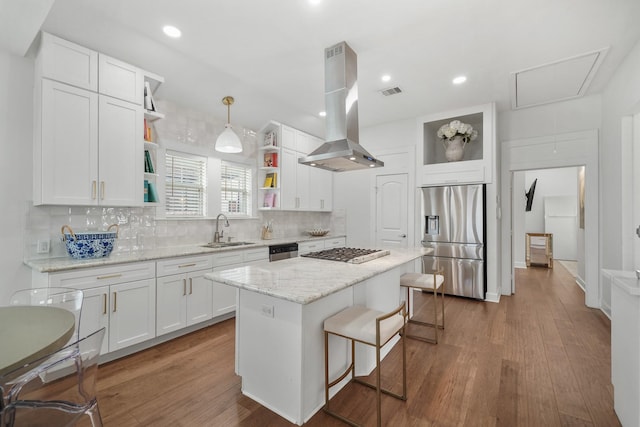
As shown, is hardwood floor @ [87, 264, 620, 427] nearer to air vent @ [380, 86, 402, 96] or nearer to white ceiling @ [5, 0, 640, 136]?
white ceiling @ [5, 0, 640, 136]

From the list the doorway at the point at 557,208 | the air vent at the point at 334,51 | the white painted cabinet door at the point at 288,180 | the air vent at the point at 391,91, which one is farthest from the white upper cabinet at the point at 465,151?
the doorway at the point at 557,208

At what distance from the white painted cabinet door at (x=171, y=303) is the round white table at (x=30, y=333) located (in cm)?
138

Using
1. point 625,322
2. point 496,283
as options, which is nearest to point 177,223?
point 625,322

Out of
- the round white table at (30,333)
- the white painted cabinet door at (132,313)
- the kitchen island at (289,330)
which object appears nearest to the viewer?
the round white table at (30,333)

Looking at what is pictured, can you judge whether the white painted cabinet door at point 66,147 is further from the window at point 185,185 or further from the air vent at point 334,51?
the air vent at point 334,51

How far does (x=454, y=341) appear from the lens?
284 cm

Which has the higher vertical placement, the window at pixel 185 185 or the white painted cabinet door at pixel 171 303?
the window at pixel 185 185

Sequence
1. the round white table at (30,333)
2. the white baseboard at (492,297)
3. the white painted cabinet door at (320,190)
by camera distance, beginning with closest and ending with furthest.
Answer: the round white table at (30,333), the white baseboard at (492,297), the white painted cabinet door at (320,190)

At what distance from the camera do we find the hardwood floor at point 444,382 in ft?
5.82

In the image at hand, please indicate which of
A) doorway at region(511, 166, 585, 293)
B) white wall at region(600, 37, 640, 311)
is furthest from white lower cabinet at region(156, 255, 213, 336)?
doorway at region(511, 166, 585, 293)

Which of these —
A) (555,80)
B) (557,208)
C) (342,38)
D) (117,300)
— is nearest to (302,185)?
(342,38)

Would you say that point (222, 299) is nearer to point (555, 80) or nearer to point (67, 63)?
point (67, 63)

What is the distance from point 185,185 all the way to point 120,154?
39.5 inches

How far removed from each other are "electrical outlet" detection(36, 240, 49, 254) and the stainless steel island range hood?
Answer: 243 cm
